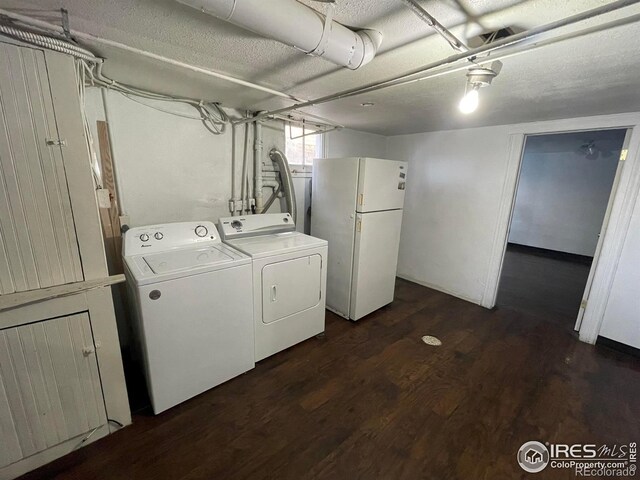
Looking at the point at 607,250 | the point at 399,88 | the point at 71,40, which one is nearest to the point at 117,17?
the point at 71,40

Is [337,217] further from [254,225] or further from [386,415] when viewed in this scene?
[386,415]

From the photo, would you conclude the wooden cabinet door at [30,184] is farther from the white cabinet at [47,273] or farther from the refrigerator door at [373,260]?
the refrigerator door at [373,260]

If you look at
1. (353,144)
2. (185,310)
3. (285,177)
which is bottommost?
(185,310)

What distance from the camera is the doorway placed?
4.40 meters

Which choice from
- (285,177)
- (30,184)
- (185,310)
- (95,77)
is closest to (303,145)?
(285,177)

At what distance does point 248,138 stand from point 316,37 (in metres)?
1.92

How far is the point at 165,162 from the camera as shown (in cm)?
237

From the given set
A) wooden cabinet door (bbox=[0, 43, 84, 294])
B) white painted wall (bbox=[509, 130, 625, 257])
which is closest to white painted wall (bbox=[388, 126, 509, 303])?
white painted wall (bbox=[509, 130, 625, 257])

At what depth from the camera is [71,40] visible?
4.38 feet

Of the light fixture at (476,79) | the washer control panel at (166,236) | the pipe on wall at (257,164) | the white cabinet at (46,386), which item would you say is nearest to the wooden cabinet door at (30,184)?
the white cabinet at (46,386)

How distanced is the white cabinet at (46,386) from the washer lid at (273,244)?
1.06m

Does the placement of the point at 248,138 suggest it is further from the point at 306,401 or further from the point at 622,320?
the point at 622,320

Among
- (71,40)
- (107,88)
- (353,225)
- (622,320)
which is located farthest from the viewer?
(353,225)

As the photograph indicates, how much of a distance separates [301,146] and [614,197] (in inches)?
126
